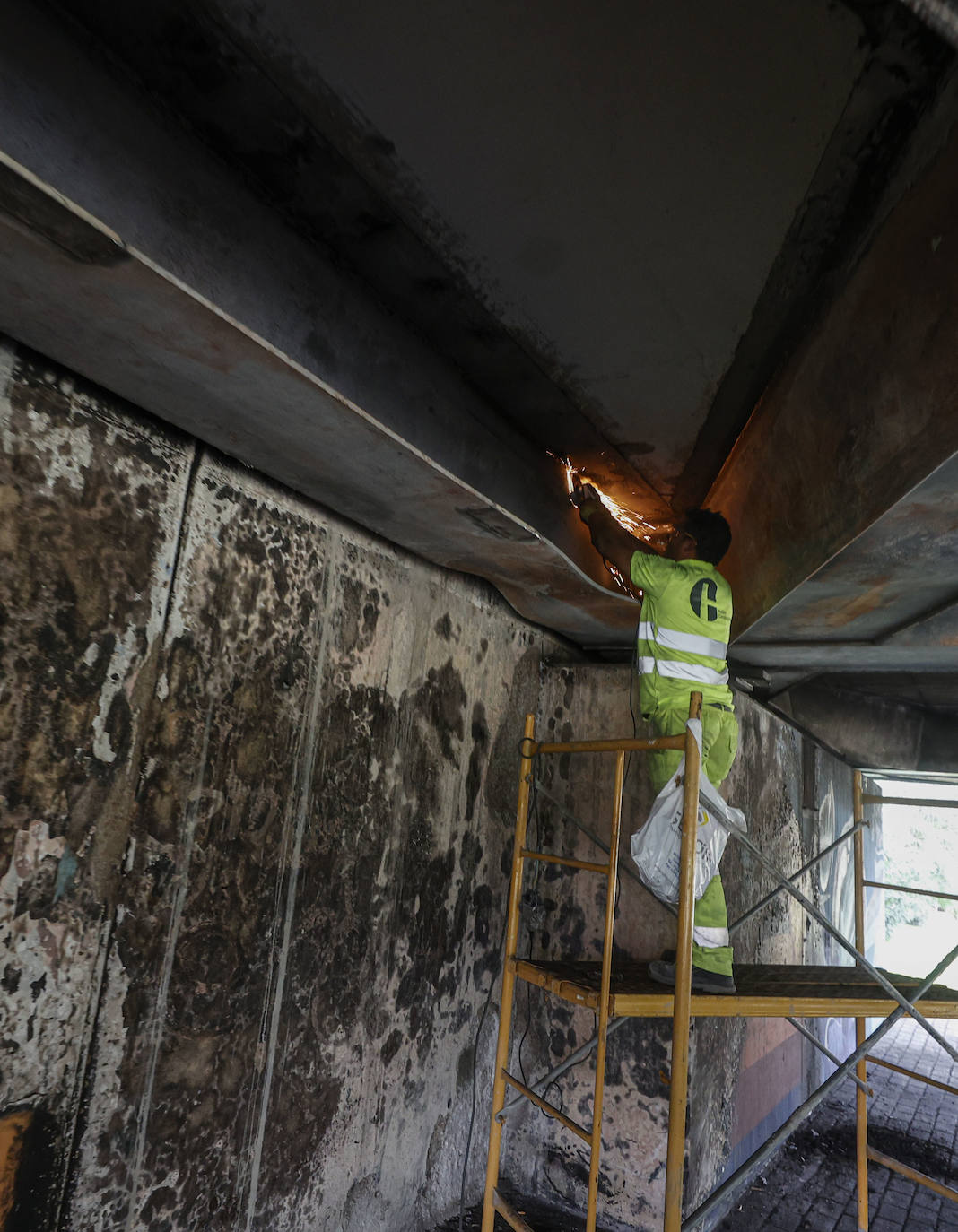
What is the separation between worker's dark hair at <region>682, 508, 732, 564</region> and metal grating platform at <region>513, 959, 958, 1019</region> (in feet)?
6.33

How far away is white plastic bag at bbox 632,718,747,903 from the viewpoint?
113 inches

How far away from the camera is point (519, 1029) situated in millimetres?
4125

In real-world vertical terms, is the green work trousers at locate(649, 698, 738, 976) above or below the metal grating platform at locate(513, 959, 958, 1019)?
above

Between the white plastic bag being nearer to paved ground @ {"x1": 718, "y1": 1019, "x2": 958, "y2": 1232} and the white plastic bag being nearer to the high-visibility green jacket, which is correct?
the high-visibility green jacket

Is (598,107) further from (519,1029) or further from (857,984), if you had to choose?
(519,1029)

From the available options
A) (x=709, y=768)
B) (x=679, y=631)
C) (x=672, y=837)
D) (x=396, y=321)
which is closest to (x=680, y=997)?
(x=672, y=837)

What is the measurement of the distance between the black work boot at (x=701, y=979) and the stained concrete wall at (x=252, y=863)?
911mm

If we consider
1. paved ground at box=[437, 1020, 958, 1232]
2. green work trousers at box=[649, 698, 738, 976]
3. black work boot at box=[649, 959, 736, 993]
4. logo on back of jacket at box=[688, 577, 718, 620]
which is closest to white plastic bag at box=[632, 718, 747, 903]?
green work trousers at box=[649, 698, 738, 976]

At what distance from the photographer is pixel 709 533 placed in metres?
3.57

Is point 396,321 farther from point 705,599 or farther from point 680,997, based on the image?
point 680,997

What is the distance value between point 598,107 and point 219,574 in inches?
70.1

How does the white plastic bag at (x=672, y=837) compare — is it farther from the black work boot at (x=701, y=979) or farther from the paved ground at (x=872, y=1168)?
the paved ground at (x=872, y=1168)

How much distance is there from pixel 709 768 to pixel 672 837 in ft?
2.00

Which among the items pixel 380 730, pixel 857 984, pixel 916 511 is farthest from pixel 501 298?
pixel 857 984
